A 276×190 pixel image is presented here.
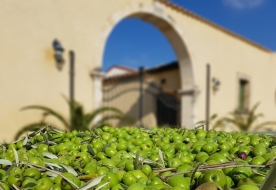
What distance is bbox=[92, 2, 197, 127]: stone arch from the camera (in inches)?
238

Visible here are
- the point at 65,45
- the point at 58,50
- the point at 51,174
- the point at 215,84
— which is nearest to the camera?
the point at 51,174

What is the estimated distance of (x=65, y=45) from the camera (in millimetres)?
5434

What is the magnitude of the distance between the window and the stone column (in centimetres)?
358

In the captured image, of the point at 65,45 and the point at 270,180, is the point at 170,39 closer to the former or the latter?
the point at 65,45

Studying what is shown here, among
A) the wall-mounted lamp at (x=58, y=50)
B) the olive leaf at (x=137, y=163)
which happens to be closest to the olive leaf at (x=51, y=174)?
the olive leaf at (x=137, y=163)

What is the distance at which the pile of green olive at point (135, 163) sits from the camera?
2.47ft

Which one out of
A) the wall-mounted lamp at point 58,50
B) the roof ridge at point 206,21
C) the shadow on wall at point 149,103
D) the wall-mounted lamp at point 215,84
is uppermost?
the roof ridge at point 206,21

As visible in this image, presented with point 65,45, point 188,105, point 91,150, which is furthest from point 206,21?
point 91,150

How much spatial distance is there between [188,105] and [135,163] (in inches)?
293

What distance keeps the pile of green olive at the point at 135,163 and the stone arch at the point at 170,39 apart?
4629 millimetres

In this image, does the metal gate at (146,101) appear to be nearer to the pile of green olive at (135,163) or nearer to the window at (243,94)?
the window at (243,94)

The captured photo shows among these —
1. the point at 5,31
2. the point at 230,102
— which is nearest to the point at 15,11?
the point at 5,31

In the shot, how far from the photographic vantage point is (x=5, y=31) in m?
4.61

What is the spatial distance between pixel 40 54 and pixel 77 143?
430 cm
